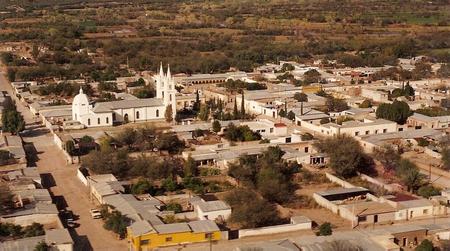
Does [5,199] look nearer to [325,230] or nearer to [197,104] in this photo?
[325,230]

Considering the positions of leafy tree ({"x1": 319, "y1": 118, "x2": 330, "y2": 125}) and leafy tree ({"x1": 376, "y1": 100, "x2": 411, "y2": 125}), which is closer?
leafy tree ({"x1": 319, "y1": 118, "x2": 330, "y2": 125})

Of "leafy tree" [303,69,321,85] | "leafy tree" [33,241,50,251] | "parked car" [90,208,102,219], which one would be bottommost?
"parked car" [90,208,102,219]

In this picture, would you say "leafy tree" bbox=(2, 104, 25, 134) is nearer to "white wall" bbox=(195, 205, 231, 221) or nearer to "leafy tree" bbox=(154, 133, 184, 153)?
"leafy tree" bbox=(154, 133, 184, 153)

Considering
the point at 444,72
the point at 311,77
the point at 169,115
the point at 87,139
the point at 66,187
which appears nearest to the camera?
the point at 66,187

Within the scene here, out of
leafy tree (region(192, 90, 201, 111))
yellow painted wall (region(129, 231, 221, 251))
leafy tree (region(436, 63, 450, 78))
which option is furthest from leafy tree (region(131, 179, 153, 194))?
leafy tree (region(436, 63, 450, 78))

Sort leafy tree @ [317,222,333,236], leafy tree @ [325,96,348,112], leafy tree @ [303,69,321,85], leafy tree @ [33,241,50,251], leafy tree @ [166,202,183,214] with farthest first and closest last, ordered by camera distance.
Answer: leafy tree @ [303,69,321,85], leafy tree @ [325,96,348,112], leafy tree @ [166,202,183,214], leafy tree @ [317,222,333,236], leafy tree @ [33,241,50,251]

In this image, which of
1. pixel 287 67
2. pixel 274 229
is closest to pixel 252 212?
pixel 274 229
